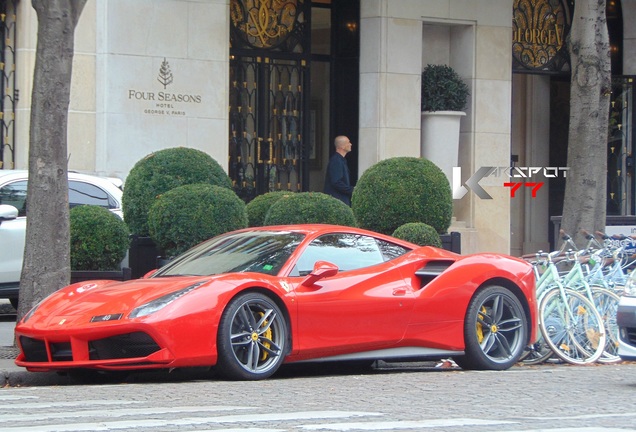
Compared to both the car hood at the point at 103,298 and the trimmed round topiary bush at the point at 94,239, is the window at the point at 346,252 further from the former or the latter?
the trimmed round topiary bush at the point at 94,239

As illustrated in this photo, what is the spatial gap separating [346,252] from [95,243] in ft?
14.4

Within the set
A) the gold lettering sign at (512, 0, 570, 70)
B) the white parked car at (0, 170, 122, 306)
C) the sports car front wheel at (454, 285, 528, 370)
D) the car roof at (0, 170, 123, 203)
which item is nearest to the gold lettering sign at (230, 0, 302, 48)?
the gold lettering sign at (512, 0, 570, 70)

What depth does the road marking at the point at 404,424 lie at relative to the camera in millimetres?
7223

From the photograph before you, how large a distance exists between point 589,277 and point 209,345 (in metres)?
4.93

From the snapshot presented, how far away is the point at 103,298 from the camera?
33.1 feet

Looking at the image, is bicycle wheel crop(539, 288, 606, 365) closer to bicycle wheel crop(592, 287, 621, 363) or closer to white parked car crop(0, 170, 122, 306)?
bicycle wheel crop(592, 287, 621, 363)

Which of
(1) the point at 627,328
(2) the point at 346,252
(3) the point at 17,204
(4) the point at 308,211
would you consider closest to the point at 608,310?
(1) the point at 627,328

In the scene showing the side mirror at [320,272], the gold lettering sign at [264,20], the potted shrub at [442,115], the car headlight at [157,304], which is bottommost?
the car headlight at [157,304]

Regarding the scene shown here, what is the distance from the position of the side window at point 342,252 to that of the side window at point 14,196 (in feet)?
18.6

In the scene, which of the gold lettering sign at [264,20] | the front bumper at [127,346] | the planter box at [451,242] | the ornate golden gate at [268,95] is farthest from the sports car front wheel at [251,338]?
the gold lettering sign at [264,20]

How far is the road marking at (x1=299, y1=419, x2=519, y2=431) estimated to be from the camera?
284 inches

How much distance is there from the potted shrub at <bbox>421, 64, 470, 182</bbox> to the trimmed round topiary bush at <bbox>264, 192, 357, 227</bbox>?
301 inches

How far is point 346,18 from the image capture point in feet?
75.6

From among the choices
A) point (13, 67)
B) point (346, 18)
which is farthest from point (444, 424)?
point (346, 18)
